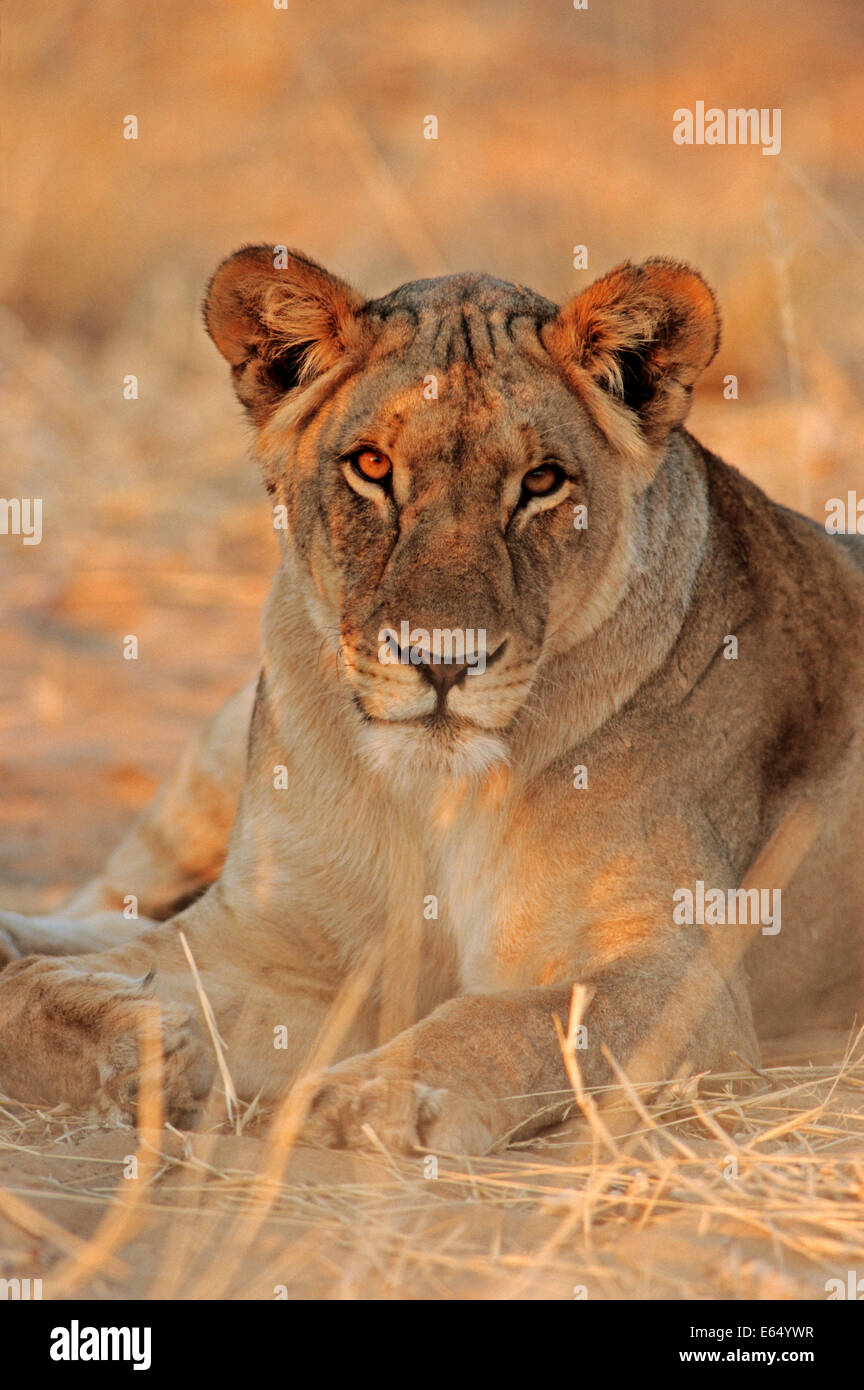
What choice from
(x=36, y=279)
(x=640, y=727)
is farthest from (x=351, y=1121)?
(x=36, y=279)

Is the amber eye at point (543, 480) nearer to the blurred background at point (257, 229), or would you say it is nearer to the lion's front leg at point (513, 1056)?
the lion's front leg at point (513, 1056)

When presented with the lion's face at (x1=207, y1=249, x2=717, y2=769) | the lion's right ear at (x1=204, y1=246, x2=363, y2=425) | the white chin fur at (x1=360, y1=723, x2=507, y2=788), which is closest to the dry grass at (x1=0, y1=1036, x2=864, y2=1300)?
the white chin fur at (x1=360, y1=723, x2=507, y2=788)

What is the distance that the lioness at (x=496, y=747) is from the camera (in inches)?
121

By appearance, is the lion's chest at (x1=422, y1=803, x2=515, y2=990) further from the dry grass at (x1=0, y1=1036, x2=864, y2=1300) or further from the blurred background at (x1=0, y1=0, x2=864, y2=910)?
the blurred background at (x1=0, y1=0, x2=864, y2=910)

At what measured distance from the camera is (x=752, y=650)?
12.1 feet

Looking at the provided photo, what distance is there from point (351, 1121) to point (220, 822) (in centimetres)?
213

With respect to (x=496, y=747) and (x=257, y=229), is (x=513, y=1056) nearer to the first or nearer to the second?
(x=496, y=747)

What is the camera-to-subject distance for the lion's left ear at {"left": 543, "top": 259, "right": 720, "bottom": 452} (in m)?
3.32

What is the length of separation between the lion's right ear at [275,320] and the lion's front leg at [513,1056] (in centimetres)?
125

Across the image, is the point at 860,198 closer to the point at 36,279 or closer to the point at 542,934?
the point at 36,279

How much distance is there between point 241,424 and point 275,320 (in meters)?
1.85

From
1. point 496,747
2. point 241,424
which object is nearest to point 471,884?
point 496,747

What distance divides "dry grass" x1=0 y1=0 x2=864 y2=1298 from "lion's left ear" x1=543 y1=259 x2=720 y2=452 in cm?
127

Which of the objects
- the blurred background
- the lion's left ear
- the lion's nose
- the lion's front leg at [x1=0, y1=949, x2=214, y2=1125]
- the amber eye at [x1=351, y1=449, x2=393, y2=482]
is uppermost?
the blurred background
